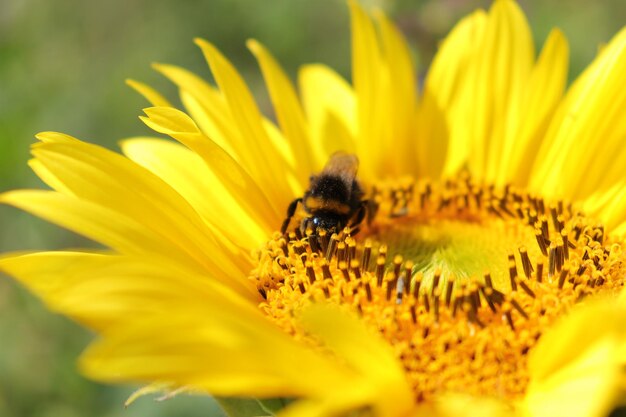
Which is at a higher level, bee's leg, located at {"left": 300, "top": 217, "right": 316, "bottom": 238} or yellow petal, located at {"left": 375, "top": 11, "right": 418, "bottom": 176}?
yellow petal, located at {"left": 375, "top": 11, "right": 418, "bottom": 176}

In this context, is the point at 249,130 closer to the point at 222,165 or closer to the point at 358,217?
the point at 222,165

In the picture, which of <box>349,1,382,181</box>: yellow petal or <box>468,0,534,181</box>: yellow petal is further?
<box>468,0,534,181</box>: yellow petal

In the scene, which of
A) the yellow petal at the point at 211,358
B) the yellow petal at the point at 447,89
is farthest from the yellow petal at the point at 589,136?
the yellow petal at the point at 211,358

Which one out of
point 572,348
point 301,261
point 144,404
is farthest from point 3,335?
point 572,348

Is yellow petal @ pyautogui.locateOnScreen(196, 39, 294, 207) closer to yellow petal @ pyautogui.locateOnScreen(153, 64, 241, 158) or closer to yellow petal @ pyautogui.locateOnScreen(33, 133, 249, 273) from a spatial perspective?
yellow petal @ pyautogui.locateOnScreen(153, 64, 241, 158)

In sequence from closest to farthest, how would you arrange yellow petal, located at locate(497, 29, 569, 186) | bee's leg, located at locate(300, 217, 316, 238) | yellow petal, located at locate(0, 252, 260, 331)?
yellow petal, located at locate(0, 252, 260, 331), bee's leg, located at locate(300, 217, 316, 238), yellow petal, located at locate(497, 29, 569, 186)

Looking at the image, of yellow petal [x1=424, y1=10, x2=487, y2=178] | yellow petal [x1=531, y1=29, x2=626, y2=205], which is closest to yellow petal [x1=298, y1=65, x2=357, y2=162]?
yellow petal [x1=424, y1=10, x2=487, y2=178]

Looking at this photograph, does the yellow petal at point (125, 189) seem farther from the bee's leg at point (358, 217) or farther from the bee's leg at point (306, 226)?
the bee's leg at point (358, 217)
